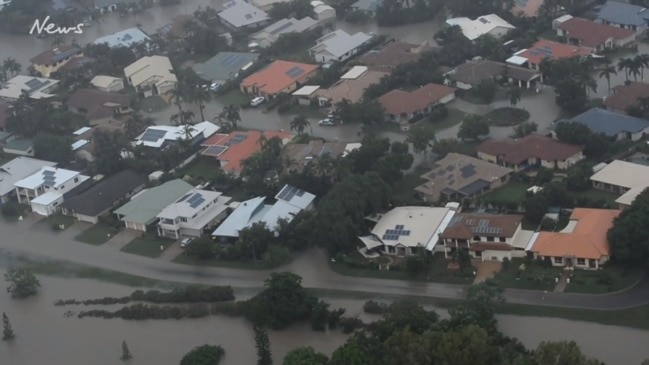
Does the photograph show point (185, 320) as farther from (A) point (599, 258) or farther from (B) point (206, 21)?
(B) point (206, 21)

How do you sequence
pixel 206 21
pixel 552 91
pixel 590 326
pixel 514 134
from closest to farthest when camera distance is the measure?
pixel 590 326
pixel 514 134
pixel 552 91
pixel 206 21

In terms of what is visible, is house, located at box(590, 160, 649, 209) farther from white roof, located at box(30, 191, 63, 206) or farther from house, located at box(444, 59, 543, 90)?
white roof, located at box(30, 191, 63, 206)

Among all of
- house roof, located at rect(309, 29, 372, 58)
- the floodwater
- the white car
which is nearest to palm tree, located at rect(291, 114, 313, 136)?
the white car

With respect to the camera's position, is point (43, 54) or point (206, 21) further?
point (206, 21)

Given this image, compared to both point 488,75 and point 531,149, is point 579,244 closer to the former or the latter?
point 531,149

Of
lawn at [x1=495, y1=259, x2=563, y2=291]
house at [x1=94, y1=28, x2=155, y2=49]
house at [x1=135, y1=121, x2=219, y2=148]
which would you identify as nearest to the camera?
lawn at [x1=495, y1=259, x2=563, y2=291]

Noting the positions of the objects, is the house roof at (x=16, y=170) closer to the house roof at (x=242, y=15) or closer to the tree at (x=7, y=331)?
the tree at (x=7, y=331)

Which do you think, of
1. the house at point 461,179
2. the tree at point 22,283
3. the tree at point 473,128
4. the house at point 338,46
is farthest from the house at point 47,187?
the house at point 338,46

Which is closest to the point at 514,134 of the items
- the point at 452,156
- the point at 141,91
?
the point at 452,156
